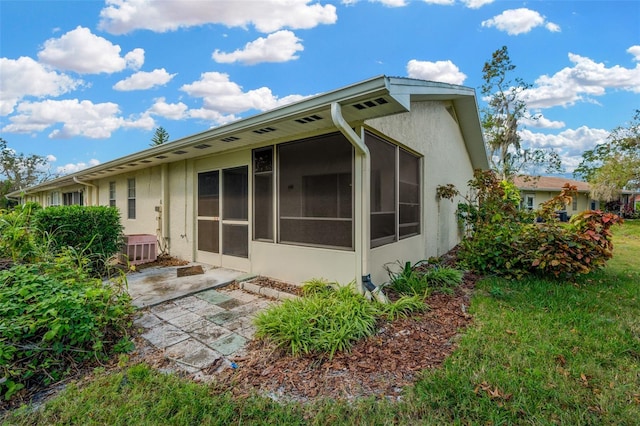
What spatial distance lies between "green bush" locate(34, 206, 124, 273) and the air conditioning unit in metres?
0.43

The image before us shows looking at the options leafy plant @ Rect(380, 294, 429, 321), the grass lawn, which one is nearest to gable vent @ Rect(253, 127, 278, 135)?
leafy plant @ Rect(380, 294, 429, 321)

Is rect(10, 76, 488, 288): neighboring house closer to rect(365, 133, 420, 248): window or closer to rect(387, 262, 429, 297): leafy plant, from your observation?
rect(365, 133, 420, 248): window

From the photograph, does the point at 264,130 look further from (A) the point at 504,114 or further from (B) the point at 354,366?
(A) the point at 504,114

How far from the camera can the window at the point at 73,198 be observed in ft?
40.2

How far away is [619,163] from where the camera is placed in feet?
62.6

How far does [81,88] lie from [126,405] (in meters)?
13.8

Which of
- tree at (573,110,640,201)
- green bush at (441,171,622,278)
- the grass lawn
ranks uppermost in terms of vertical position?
tree at (573,110,640,201)

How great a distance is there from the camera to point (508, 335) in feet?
10.1

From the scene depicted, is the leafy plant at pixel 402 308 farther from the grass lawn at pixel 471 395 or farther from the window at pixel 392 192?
the window at pixel 392 192

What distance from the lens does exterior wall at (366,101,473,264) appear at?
553cm

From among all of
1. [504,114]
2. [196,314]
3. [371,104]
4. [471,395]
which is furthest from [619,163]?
[196,314]

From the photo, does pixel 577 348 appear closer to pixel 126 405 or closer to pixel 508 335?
pixel 508 335

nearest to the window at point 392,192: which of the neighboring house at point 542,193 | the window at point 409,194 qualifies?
the window at point 409,194

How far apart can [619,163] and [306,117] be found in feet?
84.0
